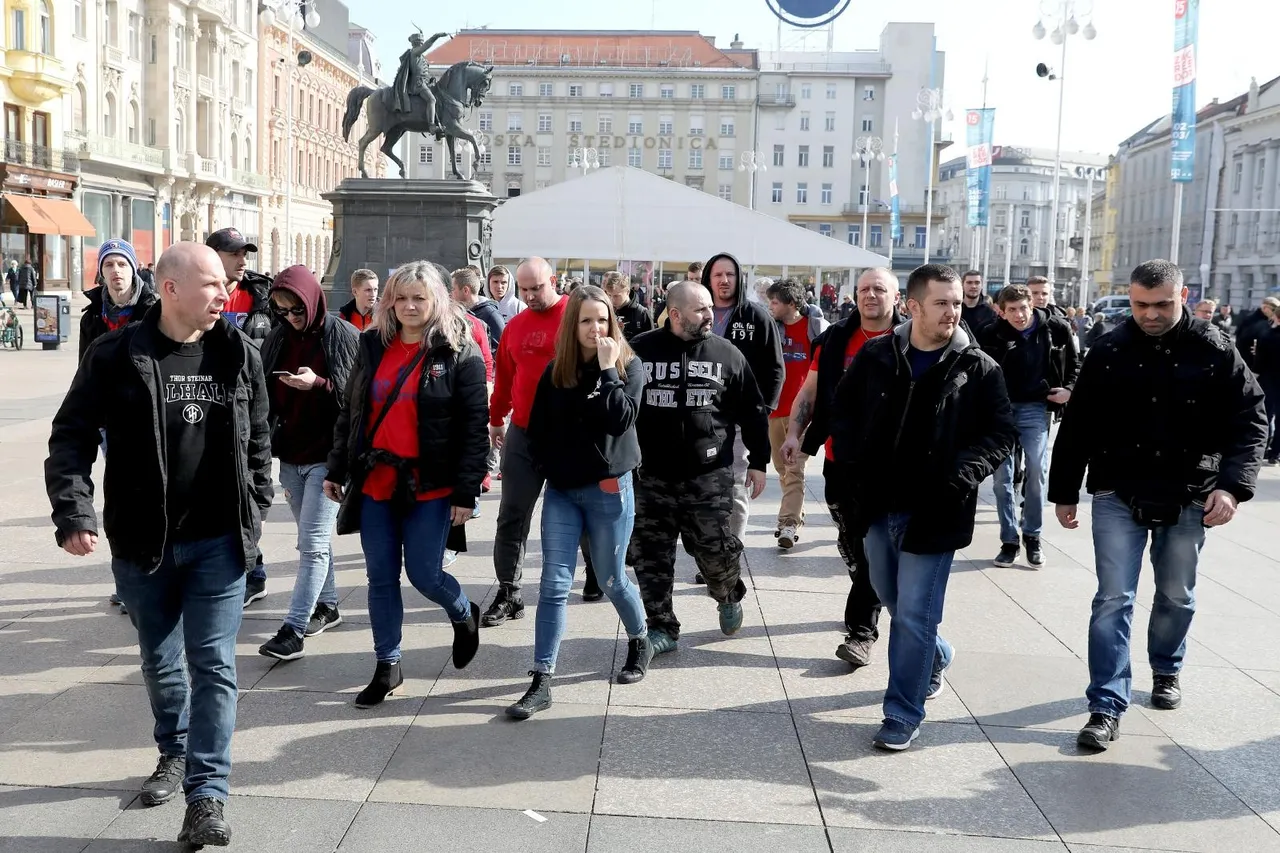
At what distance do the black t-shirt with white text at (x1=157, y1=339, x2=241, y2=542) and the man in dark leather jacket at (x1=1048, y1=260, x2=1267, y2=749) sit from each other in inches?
129

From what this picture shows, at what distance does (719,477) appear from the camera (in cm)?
567

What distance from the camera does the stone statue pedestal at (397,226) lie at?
1798 cm

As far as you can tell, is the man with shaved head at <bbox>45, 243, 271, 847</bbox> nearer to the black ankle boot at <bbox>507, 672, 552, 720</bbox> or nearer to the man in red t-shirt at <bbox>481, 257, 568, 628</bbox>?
the black ankle boot at <bbox>507, 672, 552, 720</bbox>

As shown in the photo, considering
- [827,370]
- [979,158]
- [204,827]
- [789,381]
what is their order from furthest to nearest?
[979,158], [789,381], [827,370], [204,827]

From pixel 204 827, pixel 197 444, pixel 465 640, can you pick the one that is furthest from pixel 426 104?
pixel 204 827

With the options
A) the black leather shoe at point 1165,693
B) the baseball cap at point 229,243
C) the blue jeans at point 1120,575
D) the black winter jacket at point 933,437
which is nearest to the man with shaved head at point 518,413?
the baseball cap at point 229,243

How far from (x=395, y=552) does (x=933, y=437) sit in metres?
2.18

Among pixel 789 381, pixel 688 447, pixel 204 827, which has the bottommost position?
pixel 204 827

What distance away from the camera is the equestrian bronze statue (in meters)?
18.9

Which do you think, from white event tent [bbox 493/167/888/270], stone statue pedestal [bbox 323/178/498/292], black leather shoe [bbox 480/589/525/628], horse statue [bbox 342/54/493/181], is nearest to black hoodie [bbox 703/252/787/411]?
black leather shoe [bbox 480/589/525/628]

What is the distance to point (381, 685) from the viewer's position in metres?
4.88

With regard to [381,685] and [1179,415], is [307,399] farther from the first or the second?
[1179,415]

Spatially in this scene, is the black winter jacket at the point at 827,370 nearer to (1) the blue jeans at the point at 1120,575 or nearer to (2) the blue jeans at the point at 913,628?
(2) the blue jeans at the point at 913,628

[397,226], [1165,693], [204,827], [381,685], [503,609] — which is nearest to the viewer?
[204,827]
